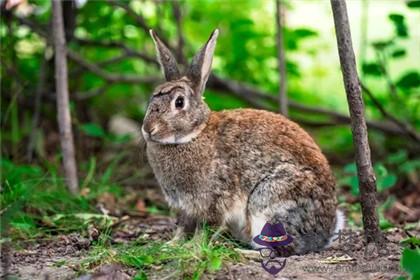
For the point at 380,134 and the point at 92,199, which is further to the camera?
the point at 380,134

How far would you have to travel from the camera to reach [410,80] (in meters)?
7.58

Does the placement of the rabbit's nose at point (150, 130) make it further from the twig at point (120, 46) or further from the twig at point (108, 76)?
the twig at point (120, 46)

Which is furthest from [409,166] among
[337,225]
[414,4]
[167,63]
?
[167,63]

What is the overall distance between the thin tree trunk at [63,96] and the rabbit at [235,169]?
1.16m

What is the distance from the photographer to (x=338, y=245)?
5.36 m

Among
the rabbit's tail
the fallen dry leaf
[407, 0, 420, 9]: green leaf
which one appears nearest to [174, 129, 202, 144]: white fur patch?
the rabbit's tail

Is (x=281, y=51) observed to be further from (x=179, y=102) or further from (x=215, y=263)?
(x=215, y=263)

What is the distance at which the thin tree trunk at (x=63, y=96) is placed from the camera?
641 centimetres

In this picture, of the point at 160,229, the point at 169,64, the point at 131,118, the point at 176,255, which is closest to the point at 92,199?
the point at 160,229

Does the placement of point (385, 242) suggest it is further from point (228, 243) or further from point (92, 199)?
point (92, 199)

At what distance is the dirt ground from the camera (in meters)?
4.47

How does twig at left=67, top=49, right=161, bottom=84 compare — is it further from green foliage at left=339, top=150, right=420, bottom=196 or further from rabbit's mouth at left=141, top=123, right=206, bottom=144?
rabbit's mouth at left=141, top=123, right=206, bottom=144

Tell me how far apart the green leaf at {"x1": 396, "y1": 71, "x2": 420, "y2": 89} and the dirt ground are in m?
2.24

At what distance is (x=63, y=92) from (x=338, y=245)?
252cm
